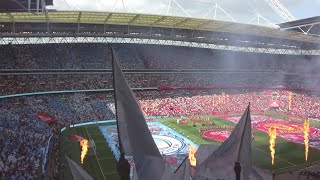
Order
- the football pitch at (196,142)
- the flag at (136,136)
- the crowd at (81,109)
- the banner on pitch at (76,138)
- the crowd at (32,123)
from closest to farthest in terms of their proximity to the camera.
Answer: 1. the flag at (136,136)
2. the crowd at (32,123)
3. the crowd at (81,109)
4. the football pitch at (196,142)
5. the banner on pitch at (76,138)

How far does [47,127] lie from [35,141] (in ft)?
25.3

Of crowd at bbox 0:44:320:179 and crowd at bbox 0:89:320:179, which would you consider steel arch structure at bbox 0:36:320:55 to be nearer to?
crowd at bbox 0:44:320:179

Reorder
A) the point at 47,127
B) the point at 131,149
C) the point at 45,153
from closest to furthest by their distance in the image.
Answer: the point at 131,149 < the point at 45,153 < the point at 47,127

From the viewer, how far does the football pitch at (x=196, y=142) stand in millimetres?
24500

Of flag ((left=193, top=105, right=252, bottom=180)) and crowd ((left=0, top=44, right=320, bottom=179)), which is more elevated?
flag ((left=193, top=105, right=252, bottom=180))

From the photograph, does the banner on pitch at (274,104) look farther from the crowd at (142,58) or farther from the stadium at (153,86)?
the crowd at (142,58)

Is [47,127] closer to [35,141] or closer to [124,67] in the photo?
[35,141]

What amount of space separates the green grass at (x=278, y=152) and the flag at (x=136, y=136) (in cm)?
2194

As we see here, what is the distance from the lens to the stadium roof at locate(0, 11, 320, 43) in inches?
1774

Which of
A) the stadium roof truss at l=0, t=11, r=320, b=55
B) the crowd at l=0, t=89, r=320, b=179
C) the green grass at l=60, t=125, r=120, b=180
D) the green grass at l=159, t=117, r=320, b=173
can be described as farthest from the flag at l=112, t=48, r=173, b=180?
the stadium roof truss at l=0, t=11, r=320, b=55

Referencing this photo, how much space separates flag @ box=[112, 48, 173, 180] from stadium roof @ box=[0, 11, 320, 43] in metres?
41.1

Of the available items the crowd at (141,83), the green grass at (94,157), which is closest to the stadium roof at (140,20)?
the crowd at (141,83)

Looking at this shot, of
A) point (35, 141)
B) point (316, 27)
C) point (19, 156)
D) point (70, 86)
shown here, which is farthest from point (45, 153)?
point (316, 27)

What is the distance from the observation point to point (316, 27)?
49.0 meters
